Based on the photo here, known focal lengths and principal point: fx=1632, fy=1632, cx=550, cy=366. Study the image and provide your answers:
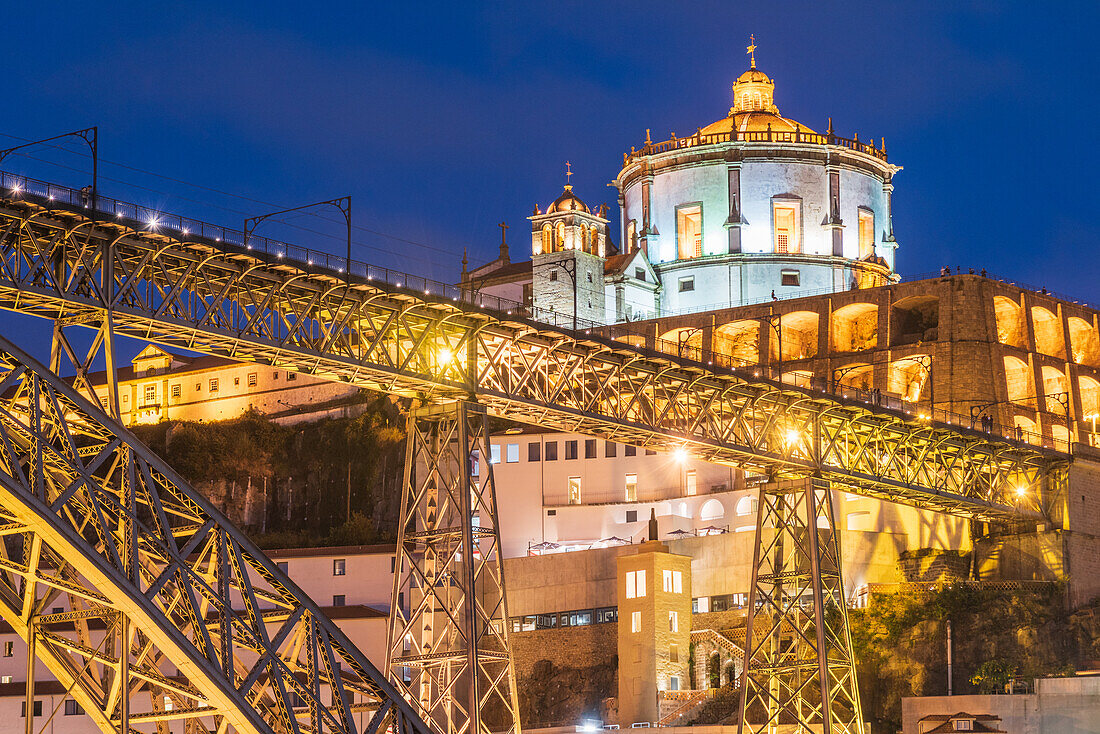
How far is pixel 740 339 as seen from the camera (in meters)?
96.4

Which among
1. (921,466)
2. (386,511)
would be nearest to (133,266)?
(921,466)

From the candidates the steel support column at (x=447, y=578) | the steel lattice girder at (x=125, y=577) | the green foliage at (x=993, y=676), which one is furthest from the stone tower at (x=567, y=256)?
the steel lattice girder at (x=125, y=577)

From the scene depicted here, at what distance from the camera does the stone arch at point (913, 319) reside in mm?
88875

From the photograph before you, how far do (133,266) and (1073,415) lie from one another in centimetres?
6395

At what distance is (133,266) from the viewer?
3759 centimetres

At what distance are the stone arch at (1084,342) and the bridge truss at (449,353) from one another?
28.5 metres

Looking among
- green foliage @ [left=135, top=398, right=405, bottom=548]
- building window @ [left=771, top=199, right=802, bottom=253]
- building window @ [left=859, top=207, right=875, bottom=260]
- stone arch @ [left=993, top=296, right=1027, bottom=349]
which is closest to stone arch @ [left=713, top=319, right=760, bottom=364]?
building window @ [left=771, top=199, right=802, bottom=253]

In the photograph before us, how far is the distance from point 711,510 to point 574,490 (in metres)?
7.09

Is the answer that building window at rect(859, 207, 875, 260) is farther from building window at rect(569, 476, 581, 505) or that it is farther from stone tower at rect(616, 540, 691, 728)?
stone tower at rect(616, 540, 691, 728)

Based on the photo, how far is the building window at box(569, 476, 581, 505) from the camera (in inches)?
3276

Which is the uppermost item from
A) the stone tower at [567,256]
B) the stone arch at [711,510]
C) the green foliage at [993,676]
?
the stone tower at [567,256]

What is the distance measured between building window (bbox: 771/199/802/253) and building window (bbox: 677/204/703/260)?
190 inches

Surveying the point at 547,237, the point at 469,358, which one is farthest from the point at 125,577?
the point at 547,237

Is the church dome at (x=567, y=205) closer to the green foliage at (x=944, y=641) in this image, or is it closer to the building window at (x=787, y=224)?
the building window at (x=787, y=224)
